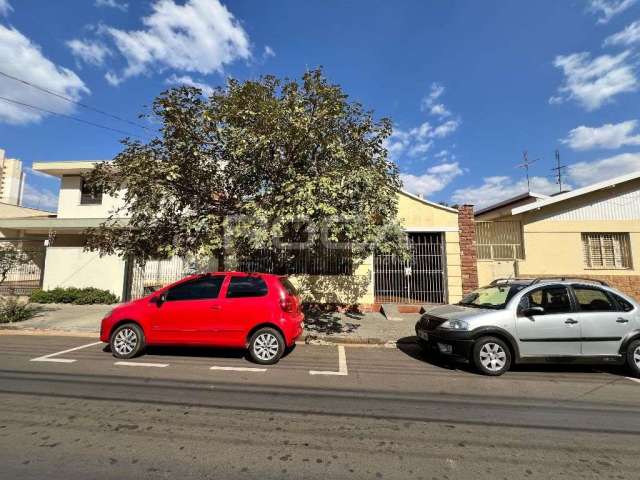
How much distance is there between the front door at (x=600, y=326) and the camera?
5.60 m

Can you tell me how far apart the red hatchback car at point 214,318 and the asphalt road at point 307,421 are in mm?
361

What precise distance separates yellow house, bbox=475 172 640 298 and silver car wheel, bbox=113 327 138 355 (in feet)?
35.5

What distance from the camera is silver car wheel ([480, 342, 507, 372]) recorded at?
5.54 m

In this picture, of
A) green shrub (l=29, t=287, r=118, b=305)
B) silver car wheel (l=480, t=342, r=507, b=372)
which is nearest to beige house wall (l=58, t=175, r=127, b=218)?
green shrub (l=29, t=287, r=118, b=305)

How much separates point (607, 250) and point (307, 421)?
45.6 ft

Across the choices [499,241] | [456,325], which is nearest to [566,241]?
[499,241]

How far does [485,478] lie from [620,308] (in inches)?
196

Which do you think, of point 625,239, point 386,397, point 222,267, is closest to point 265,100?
point 222,267

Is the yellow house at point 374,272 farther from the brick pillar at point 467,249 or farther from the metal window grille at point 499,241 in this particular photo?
the metal window grille at point 499,241

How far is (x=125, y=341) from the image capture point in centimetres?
613

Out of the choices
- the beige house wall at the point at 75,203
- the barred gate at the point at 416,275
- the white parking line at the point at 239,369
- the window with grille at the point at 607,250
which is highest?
the beige house wall at the point at 75,203

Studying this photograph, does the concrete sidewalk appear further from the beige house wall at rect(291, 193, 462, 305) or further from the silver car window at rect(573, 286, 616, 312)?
the silver car window at rect(573, 286, 616, 312)

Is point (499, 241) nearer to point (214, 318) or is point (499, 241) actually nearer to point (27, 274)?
point (214, 318)

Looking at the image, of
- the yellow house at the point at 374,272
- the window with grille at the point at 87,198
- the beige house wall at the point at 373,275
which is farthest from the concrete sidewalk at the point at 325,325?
the window with grille at the point at 87,198
